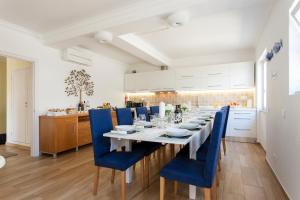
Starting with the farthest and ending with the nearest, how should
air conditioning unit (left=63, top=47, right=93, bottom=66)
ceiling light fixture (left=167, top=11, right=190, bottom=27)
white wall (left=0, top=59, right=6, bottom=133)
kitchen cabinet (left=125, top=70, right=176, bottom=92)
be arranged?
kitchen cabinet (left=125, top=70, right=176, bottom=92) → white wall (left=0, top=59, right=6, bottom=133) → air conditioning unit (left=63, top=47, right=93, bottom=66) → ceiling light fixture (left=167, top=11, right=190, bottom=27)

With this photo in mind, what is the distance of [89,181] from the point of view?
2398 millimetres

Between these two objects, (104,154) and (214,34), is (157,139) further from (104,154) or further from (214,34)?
(214,34)

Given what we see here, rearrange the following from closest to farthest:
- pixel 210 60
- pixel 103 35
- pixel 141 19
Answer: pixel 141 19
pixel 103 35
pixel 210 60

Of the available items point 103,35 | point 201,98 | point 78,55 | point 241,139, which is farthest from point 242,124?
point 78,55

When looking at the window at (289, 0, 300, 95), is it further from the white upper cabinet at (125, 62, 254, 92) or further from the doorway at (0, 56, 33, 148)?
the doorway at (0, 56, 33, 148)

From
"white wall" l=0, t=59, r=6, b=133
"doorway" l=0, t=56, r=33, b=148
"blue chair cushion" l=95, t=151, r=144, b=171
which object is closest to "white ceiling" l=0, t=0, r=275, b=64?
"doorway" l=0, t=56, r=33, b=148

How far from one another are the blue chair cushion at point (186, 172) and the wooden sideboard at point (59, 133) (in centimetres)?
269

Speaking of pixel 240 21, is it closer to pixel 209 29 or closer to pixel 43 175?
pixel 209 29

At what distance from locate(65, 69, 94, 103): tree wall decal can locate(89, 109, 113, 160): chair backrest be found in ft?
8.04

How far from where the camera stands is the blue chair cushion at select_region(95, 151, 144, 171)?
1.85 meters

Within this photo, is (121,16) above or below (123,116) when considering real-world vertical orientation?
above

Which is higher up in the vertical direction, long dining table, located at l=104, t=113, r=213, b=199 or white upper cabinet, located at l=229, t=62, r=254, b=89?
white upper cabinet, located at l=229, t=62, r=254, b=89

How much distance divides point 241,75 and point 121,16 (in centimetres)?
355

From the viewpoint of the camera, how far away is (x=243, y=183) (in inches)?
90.3
